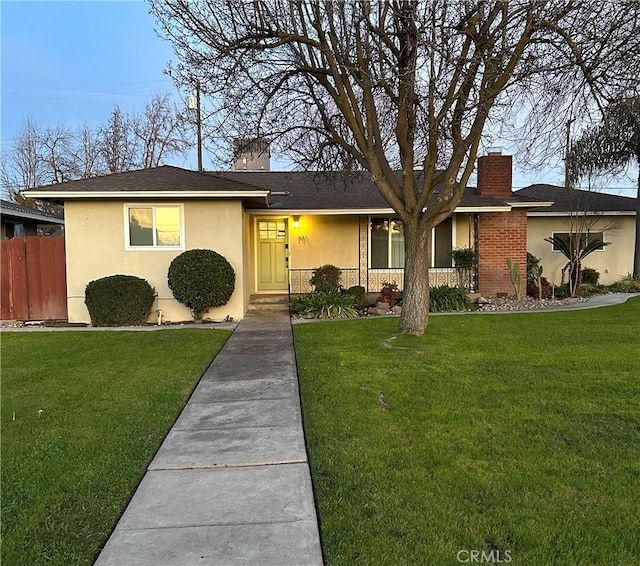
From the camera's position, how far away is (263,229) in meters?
14.5

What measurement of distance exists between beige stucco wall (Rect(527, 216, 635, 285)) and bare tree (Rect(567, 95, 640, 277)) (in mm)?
700

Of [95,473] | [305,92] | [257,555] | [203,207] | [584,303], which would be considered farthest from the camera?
[584,303]

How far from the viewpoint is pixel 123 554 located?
2.56 meters

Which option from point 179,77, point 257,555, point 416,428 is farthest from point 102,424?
point 179,77

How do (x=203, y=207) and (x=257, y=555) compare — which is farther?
(x=203, y=207)

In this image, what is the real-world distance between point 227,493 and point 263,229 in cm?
1171

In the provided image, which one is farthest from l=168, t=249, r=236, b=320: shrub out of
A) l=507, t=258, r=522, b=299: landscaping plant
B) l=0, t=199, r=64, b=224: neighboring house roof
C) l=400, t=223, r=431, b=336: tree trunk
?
l=507, t=258, r=522, b=299: landscaping plant

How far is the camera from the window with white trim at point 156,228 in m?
11.1

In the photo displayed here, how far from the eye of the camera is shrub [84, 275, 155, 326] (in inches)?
411

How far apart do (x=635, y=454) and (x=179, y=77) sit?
27.5ft

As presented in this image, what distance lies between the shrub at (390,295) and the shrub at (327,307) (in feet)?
3.39

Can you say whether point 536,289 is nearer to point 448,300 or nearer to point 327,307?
point 448,300

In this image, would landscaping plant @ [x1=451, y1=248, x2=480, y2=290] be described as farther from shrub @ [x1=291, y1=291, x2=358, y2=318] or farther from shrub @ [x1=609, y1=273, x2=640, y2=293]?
shrub @ [x1=609, y1=273, x2=640, y2=293]

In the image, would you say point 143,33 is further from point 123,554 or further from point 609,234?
point 609,234
